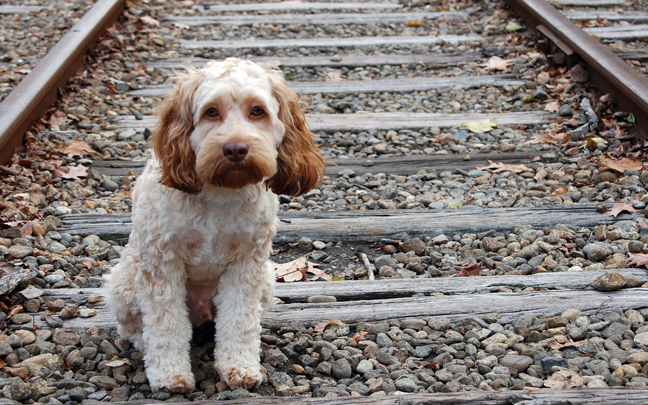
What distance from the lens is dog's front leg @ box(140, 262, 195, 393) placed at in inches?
134

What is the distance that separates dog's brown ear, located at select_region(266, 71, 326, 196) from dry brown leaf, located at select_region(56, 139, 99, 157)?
309 cm

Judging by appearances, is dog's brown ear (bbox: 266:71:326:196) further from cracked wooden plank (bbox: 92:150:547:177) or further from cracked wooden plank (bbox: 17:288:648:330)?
cracked wooden plank (bbox: 92:150:547:177)

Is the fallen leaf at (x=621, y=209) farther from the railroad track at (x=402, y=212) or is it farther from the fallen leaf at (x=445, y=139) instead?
the fallen leaf at (x=445, y=139)

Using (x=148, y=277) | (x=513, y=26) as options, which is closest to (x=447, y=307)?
(x=148, y=277)

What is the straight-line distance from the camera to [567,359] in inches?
134

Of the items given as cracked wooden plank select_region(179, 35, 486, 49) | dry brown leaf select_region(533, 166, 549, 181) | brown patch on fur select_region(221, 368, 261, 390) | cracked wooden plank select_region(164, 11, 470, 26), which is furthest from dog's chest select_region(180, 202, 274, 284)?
cracked wooden plank select_region(164, 11, 470, 26)

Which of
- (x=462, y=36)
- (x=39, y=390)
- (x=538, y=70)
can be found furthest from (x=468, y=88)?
(x=39, y=390)

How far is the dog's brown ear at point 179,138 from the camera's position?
127 inches

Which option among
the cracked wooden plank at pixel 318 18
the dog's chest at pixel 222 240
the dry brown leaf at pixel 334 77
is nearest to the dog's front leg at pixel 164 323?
the dog's chest at pixel 222 240

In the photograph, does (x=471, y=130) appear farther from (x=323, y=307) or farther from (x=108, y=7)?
(x=108, y=7)

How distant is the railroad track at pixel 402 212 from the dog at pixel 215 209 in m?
0.20

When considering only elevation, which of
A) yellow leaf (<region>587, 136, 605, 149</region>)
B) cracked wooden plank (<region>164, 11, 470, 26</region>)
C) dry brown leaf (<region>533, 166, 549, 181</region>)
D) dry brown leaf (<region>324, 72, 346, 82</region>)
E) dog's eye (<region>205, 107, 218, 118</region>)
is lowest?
dry brown leaf (<region>533, 166, 549, 181</region>)

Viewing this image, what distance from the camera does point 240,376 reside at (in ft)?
11.0

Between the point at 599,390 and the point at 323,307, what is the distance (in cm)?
152
